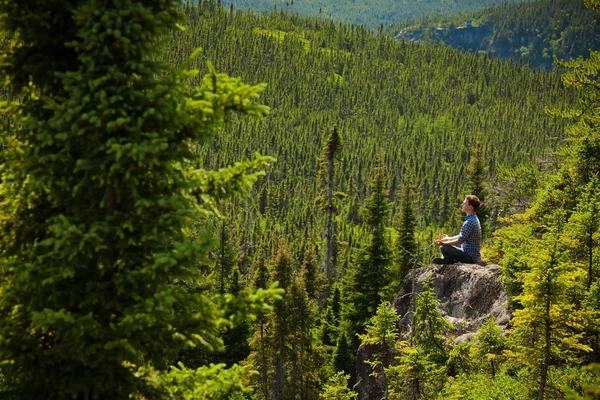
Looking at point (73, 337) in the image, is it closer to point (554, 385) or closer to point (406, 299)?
point (554, 385)

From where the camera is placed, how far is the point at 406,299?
70.4 ft

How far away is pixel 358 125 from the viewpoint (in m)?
171

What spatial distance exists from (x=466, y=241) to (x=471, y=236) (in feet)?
2.53

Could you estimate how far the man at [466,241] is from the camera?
47.4ft

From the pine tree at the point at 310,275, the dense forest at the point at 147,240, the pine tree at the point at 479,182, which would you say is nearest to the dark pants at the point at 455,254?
the dense forest at the point at 147,240

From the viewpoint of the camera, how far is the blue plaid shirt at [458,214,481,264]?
1489 centimetres

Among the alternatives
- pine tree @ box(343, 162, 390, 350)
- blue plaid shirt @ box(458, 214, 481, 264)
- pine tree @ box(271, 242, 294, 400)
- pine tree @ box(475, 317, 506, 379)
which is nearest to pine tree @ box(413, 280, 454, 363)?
pine tree @ box(475, 317, 506, 379)

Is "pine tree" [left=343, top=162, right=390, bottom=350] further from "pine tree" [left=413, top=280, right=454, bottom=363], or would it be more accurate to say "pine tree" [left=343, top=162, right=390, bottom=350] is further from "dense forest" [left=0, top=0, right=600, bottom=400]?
"pine tree" [left=413, top=280, right=454, bottom=363]

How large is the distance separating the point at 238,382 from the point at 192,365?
28.3 metres

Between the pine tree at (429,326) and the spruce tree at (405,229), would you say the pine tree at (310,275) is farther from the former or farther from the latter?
the pine tree at (429,326)

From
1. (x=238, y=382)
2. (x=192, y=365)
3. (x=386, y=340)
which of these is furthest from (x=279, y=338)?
(x=238, y=382)

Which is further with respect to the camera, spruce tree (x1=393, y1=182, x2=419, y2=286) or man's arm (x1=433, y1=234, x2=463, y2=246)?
spruce tree (x1=393, y1=182, x2=419, y2=286)

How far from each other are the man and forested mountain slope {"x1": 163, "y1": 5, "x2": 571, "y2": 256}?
82446 millimetres

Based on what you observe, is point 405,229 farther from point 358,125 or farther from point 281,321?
point 358,125
